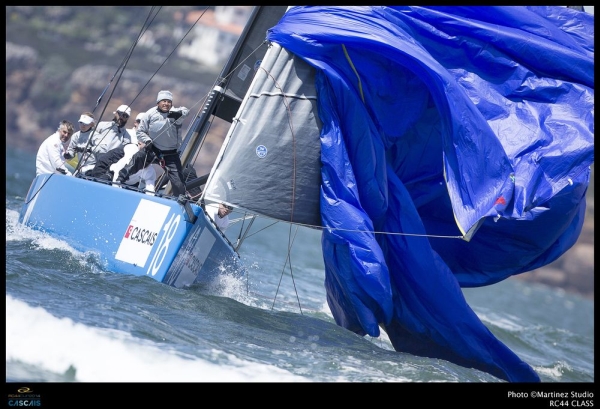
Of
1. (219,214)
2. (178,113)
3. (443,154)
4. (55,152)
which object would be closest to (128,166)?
(178,113)

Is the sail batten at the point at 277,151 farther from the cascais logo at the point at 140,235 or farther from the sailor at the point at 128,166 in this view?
the sailor at the point at 128,166

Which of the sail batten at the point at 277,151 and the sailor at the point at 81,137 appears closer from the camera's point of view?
the sail batten at the point at 277,151

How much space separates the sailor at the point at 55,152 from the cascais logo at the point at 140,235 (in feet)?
7.14

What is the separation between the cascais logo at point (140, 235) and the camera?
7152mm

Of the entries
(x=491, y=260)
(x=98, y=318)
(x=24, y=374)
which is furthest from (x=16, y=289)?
(x=491, y=260)

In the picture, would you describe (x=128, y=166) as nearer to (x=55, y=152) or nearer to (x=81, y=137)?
(x=81, y=137)

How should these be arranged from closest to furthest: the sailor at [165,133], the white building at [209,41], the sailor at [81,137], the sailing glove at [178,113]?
1. the sailing glove at [178,113]
2. the sailor at [165,133]
3. the sailor at [81,137]
4. the white building at [209,41]

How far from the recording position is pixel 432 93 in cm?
698

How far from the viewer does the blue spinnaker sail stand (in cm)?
687

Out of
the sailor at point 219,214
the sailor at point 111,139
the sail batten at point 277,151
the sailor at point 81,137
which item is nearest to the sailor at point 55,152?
the sailor at point 81,137

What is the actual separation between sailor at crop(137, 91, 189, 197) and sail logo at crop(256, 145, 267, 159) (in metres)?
1.03

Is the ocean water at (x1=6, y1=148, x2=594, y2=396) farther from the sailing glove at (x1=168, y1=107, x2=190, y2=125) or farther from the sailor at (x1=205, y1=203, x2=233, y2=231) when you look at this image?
the sailing glove at (x1=168, y1=107, x2=190, y2=125)

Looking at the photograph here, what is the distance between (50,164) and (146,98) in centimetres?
4502
